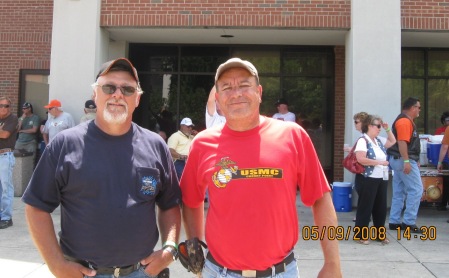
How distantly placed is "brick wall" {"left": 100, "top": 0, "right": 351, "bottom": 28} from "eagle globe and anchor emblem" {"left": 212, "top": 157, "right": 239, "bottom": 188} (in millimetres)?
7070

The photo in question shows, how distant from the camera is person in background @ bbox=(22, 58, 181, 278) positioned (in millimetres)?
2340

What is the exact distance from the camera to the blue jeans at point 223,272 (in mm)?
2320

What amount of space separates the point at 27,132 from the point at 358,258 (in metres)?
8.28

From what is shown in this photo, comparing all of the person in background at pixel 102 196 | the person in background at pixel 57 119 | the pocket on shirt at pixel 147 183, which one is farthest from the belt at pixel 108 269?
the person in background at pixel 57 119

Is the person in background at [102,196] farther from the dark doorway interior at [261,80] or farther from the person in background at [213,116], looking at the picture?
the dark doorway interior at [261,80]

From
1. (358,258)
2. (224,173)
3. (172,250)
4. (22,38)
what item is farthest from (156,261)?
(22,38)

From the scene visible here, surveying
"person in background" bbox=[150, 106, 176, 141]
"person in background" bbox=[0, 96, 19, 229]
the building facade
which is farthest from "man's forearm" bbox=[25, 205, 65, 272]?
"person in background" bbox=[150, 106, 176, 141]

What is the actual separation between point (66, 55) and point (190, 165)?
735cm

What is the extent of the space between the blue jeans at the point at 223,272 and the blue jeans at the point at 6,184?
556cm

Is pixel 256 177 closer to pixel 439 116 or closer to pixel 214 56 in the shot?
pixel 214 56

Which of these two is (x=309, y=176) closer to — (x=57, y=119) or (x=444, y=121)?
(x=57, y=119)

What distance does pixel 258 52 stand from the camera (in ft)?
37.4

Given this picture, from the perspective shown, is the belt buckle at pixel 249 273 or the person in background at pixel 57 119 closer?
the belt buckle at pixel 249 273
